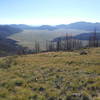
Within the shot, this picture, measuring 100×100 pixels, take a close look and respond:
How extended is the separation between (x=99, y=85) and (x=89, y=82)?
131cm

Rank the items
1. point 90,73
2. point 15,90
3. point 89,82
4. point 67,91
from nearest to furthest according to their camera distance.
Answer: point 67,91 < point 15,90 < point 89,82 < point 90,73

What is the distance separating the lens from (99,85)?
39.7ft

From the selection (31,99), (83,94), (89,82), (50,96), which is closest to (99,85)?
(89,82)

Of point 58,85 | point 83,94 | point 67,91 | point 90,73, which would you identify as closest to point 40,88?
point 58,85

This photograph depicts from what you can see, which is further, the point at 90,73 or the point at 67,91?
the point at 90,73

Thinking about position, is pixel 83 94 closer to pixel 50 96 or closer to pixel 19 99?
pixel 50 96

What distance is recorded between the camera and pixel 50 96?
10.8 m

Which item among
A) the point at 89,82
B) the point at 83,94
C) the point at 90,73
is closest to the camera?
the point at 83,94

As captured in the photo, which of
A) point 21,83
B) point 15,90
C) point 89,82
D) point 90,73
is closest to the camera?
point 15,90

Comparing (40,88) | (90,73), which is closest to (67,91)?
(40,88)

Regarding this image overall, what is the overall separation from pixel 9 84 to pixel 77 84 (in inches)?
219

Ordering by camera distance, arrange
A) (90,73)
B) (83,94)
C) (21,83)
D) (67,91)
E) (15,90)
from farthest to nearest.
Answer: (90,73), (21,83), (15,90), (67,91), (83,94)

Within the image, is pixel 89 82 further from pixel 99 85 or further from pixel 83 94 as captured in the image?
pixel 83 94

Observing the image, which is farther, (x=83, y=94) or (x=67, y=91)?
(x=67, y=91)
